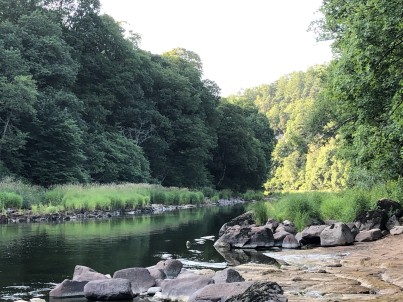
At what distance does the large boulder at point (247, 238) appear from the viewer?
1695 centimetres

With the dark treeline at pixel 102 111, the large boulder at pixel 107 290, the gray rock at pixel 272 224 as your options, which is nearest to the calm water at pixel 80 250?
the large boulder at pixel 107 290

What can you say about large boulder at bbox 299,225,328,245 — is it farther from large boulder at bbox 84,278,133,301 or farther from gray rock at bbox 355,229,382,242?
large boulder at bbox 84,278,133,301

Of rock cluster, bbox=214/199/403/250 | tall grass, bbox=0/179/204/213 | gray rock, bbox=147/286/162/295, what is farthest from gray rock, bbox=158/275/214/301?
tall grass, bbox=0/179/204/213

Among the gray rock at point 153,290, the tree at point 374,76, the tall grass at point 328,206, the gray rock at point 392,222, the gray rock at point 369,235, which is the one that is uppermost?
the tree at point 374,76

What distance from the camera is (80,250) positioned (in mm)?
14969

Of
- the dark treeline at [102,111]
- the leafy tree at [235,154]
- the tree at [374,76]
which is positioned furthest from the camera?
the leafy tree at [235,154]

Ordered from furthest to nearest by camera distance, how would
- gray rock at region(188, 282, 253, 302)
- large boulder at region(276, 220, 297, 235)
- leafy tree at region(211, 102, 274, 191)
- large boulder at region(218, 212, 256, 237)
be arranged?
leafy tree at region(211, 102, 274, 191) < large boulder at region(218, 212, 256, 237) < large boulder at region(276, 220, 297, 235) < gray rock at region(188, 282, 253, 302)

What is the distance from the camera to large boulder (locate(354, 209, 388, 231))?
18250mm

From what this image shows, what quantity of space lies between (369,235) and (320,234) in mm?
1581

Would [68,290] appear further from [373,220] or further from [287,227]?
[373,220]

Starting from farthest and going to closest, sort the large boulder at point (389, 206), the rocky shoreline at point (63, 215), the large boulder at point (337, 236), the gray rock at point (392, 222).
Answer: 1. the rocky shoreline at point (63, 215)
2. the large boulder at point (389, 206)
3. the gray rock at point (392, 222)
4. the large boulder at point (337, 236)

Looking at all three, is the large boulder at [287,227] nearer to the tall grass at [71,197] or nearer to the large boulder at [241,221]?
the large boulder at [241,221]

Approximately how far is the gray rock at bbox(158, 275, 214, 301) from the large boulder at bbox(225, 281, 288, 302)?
5.67 ft

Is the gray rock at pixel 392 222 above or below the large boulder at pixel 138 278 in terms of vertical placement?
above
